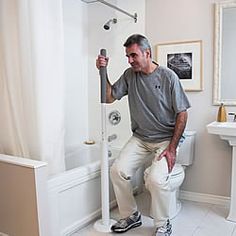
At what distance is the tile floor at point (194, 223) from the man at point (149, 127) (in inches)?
4.3

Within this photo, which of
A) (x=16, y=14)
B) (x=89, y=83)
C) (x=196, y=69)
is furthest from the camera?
(x=89, y=83)

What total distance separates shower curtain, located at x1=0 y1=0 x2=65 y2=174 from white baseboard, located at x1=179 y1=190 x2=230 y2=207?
1368 millimetres

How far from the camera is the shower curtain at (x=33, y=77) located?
1989mm

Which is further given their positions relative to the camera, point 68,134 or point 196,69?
point 68,134

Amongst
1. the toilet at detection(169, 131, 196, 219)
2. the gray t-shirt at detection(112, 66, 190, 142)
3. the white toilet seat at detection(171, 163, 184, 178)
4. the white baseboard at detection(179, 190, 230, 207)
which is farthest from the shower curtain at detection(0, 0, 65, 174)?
the white baseboard at detection(179, 190, 230, 207)

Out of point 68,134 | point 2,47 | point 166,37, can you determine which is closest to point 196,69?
point 166,37

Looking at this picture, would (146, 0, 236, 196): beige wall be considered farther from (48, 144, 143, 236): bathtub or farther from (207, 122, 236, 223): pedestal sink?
(48, 144, 143, 236): bathtub

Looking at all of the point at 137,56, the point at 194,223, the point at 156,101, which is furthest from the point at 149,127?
the point at 194,223

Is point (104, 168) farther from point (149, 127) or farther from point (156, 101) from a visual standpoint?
point (156, 101)

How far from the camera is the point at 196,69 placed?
2.78 metres

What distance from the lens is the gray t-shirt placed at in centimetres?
224

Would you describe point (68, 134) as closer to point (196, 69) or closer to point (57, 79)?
point (57, 79)

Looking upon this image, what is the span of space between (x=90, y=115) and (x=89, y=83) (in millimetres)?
366

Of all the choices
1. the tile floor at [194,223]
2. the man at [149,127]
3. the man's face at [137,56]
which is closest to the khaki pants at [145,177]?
the man at [149,127]
